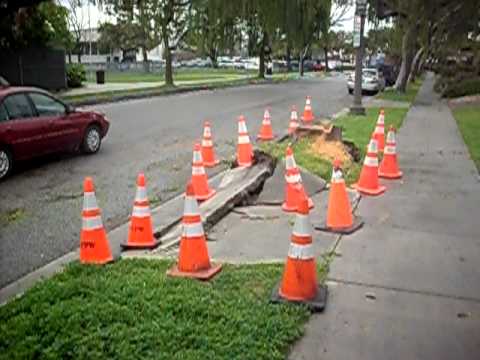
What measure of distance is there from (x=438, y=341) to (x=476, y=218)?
3477mm

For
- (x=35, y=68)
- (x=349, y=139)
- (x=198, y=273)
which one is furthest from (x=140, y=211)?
(x=35, y=68)

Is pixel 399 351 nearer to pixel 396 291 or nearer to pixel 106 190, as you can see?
pixel 396 291

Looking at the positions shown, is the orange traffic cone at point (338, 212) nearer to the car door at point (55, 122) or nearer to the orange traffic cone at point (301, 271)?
the orange traffic cone at point (301, 271)

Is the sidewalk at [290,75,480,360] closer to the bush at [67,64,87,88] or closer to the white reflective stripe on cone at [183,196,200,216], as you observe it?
the white reflective stripe on cone at [183,196,200,216]

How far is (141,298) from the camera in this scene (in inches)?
161

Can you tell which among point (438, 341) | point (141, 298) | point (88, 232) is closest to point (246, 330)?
point (141, 298)

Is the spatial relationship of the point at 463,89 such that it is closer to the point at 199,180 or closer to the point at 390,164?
the point at 390,164

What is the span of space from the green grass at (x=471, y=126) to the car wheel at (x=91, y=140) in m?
7.36

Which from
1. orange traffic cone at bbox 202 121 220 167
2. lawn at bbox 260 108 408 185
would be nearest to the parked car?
lawn at bbox 260 108 408 185

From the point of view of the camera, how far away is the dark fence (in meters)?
27.1

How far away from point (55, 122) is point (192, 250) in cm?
651

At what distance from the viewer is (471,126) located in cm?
1652

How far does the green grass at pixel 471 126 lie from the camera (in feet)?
38.8

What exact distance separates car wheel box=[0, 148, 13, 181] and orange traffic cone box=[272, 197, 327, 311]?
21.1 ft
